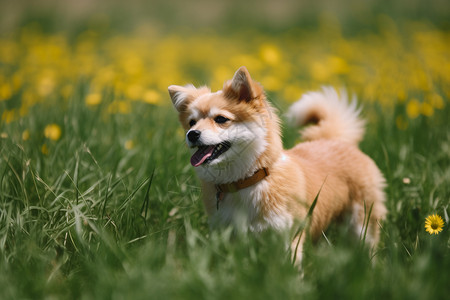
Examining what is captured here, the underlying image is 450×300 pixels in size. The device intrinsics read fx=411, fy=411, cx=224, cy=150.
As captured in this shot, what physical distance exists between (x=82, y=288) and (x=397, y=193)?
2.35m

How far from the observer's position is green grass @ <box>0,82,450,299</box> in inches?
67.4

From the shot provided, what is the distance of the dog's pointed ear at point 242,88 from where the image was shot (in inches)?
94.6

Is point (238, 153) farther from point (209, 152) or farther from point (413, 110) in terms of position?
point (413, 110)

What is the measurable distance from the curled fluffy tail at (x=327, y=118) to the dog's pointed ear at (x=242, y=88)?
77 cm

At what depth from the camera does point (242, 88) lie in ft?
8.07

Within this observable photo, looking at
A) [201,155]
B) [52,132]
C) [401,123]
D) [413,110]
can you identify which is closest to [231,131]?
Result: [201,155]

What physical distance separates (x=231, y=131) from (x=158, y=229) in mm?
787

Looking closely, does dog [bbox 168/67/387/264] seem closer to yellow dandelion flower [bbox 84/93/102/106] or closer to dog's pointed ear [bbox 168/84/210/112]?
dog's pointed ear [bbox 168/84/210/112]

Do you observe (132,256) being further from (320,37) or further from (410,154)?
(320,37)

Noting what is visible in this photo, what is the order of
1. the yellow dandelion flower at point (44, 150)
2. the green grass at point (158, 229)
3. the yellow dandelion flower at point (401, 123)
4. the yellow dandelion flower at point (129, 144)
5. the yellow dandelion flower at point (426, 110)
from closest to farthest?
the green grass at point (158, 229)
the yellow dandelion flower at point (44, 150)
the yellow dandelion flower at point (129, 144)
the yellow dandelion flower at point (426, 110)
the yellow dandelion flower at point (401, 123)

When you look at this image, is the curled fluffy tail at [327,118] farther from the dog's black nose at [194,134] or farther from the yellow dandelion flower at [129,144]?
the yellow dandelion flower at [129,144]

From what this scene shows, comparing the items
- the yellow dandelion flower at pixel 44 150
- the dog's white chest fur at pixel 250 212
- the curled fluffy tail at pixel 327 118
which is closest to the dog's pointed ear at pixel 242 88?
the dog's white chest fur at pixel 250 212

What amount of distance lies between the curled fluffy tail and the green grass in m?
0.38

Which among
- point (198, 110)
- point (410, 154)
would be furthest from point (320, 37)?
point (198, 110)
